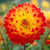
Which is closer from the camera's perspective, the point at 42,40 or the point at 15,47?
the point at 42,40

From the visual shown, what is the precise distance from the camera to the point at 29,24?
1.95ft

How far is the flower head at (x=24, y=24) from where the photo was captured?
0.58 meters

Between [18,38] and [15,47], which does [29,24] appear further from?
[15,47]

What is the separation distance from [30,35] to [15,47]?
227mm

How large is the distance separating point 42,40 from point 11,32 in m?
0.15

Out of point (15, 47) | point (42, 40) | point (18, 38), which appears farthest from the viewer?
point (15, 47)

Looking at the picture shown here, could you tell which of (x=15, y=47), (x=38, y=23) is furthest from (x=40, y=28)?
(x=15, y=47)

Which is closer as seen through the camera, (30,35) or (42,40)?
(30,35)

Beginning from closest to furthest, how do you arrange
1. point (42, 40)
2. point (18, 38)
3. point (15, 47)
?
point (18, 38) < point (42, 40) < point (15, 47)

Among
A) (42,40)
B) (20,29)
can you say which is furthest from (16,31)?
(42,40)

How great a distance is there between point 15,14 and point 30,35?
8 centimetres

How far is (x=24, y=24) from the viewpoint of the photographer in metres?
0.60

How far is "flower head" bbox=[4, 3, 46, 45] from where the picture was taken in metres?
0.58

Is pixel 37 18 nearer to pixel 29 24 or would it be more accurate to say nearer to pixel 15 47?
pixel 29 24
